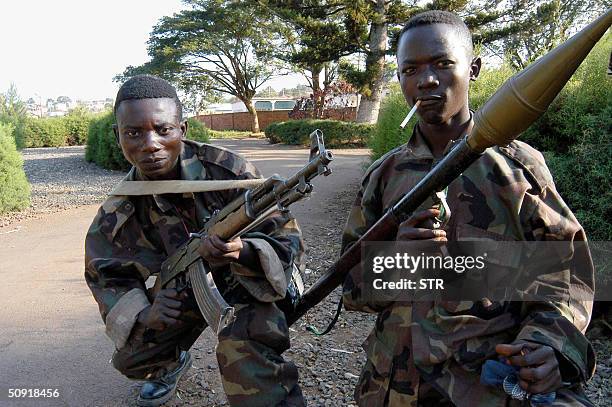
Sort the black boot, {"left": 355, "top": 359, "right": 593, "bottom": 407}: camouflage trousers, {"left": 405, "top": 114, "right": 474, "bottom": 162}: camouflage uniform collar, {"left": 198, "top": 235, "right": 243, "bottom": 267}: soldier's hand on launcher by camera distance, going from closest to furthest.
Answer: {"left": 355, "top": 359, "right": 593, "bottom": 407}: camouflage trousers < {"left": 405, "top": 114, "right": 474, "bottom": 162}: camouflage uniform collar < {"left": 198, "top": 235, "right": 243, "bottom": 267}: soldier's hand on launcher < the black boot

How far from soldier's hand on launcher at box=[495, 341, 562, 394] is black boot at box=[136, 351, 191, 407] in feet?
7.45

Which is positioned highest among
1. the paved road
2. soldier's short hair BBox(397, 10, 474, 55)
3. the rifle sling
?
soldier's short hair BBox(397, 10, 474, 55)

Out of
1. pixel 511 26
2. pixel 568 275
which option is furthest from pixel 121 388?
pixel 511 26

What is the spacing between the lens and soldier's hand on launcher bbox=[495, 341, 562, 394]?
5.91ft

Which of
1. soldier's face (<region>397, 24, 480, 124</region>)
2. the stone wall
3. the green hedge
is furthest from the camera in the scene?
the stone wall

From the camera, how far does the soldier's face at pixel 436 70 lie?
213 cm

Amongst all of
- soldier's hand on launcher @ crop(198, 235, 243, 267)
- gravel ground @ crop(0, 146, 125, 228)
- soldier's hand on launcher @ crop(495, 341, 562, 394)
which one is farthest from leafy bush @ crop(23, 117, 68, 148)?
soldier's hand on launcher @ crop(495, 341, 562, 394)

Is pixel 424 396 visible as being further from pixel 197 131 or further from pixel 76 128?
pixel 76 128

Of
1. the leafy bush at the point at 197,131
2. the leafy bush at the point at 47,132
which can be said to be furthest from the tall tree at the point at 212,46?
the leafy bush at the point at 197,131

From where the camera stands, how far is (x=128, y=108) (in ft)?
9.45

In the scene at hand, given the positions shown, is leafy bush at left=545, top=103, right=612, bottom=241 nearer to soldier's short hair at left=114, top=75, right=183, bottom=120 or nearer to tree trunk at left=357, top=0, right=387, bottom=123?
soldier's short hair at left=114, top=75, right=183, bottom=120

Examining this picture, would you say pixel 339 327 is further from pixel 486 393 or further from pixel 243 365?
pixel 486 393

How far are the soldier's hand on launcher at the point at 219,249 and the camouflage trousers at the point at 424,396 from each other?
0.87m

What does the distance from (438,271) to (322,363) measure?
1.76m
